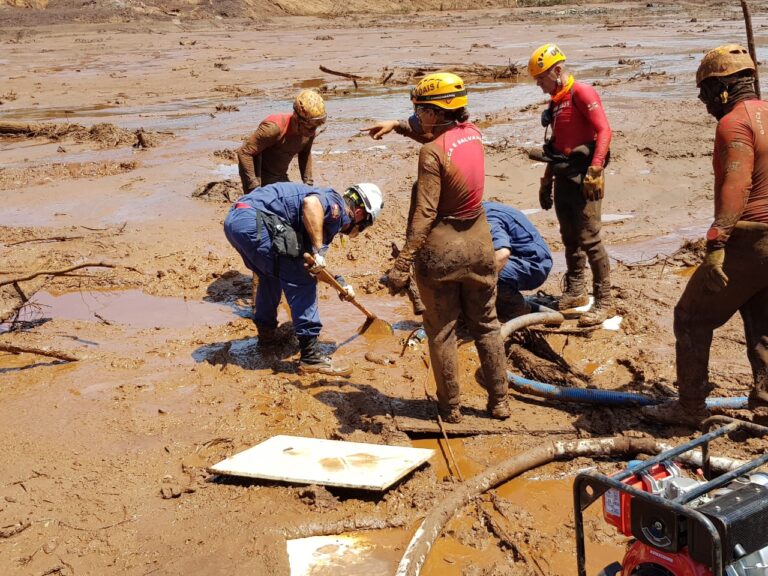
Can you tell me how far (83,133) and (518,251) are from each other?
33.6 ft

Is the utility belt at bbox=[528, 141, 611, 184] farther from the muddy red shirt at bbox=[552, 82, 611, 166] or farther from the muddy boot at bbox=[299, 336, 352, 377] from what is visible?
the muddy boot at bbox=[299, 336, 352, 377]

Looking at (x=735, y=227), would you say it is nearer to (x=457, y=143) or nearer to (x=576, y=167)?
(x=457, y=143)

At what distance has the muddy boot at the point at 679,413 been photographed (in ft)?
14.2

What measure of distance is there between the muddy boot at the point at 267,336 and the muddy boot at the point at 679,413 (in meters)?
2.83

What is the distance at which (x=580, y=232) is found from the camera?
6.12 metres

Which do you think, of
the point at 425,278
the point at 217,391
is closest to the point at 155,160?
the point at 217,391

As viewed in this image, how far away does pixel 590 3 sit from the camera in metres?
45.1

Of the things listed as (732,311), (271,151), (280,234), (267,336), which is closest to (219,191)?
(271,151)

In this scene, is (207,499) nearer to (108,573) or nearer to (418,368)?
(108,573)

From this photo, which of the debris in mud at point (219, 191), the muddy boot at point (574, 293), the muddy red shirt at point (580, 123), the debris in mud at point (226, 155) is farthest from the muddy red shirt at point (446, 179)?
the debris in mud at point (226, 155)

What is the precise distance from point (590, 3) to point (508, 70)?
2974 cm

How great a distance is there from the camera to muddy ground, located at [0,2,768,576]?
3.62 m

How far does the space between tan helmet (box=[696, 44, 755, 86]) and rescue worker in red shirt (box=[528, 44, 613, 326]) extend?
174 cm

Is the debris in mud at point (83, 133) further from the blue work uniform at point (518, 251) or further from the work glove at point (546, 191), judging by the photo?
the blue work uniform at point (518, 251)
